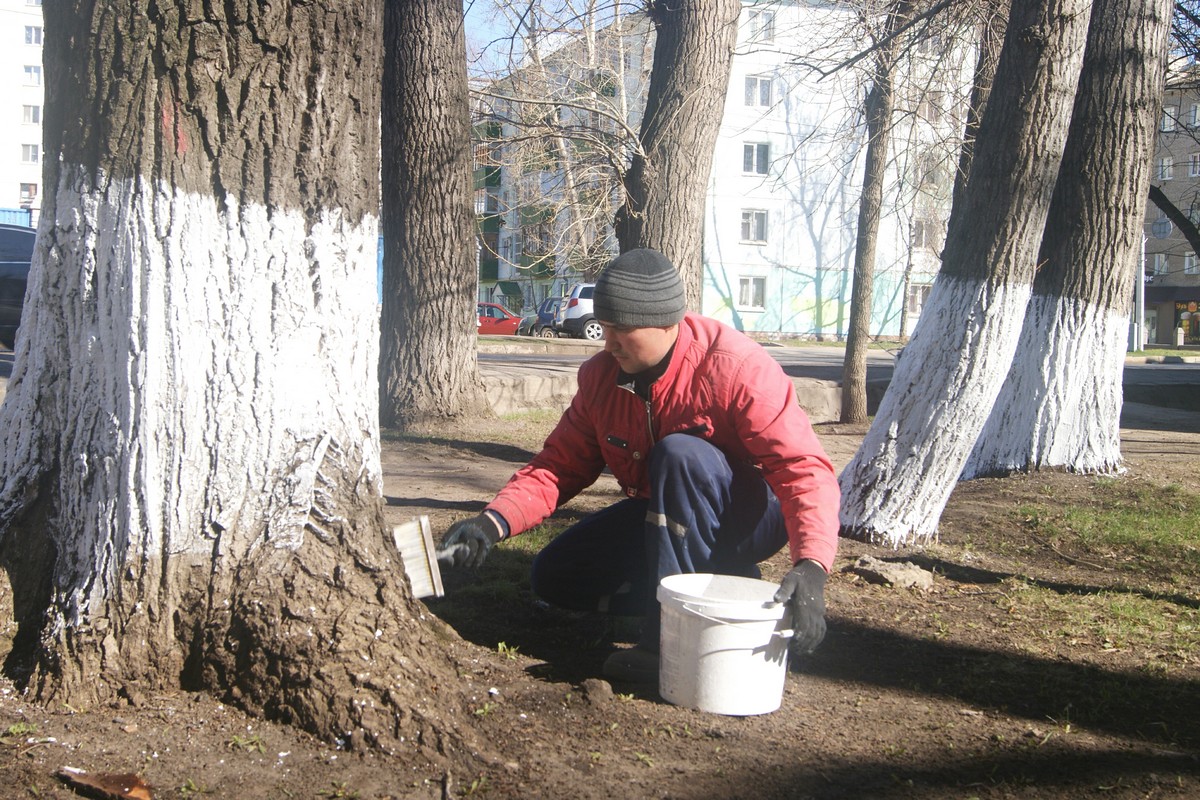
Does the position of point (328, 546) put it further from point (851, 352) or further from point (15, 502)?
point (851, 352)

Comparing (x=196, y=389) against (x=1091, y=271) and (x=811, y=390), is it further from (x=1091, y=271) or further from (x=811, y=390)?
(x=811, y=390)

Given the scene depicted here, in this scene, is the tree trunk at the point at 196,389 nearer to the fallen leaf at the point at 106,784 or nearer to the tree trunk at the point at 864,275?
the fallen leaf at the point at 106,784

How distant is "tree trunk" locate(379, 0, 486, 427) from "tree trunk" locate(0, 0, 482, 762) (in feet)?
16.7

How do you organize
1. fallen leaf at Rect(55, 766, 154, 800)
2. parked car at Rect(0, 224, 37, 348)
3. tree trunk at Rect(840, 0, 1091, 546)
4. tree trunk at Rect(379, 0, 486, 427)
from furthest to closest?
parked car at Rect(0, 224, 37, 348), tree trunk at Rect(379, 0, 486, 427), tree trunk at Rect(840, 0, 1091, 546), fallen leaf at Rect(55, 766, 154, 800)

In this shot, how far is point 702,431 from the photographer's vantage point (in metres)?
3.06

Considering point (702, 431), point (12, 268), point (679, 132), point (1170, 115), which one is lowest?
point (702, 431)

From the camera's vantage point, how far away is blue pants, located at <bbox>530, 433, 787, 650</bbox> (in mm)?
2977

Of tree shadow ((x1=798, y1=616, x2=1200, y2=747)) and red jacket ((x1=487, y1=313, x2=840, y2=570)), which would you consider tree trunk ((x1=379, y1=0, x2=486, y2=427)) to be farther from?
tree shadow ((x1=798, y1=616, x2=1200, y2=747))

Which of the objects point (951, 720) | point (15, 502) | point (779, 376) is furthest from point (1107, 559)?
point (15, 502)

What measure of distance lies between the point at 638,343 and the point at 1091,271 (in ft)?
15.1

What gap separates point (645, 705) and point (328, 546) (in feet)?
3.08

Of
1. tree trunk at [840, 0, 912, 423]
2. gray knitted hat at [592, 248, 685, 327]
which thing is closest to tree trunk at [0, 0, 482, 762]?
gray knitted hat at [592, 248, 685, 327]

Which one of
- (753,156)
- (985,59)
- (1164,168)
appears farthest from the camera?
(753,156)

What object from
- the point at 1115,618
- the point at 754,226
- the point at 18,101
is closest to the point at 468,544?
the point at 1115,618
